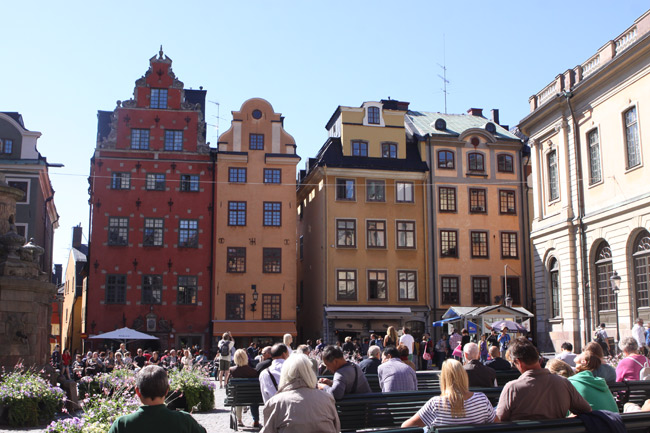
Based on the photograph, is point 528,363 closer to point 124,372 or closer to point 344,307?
point 124,372

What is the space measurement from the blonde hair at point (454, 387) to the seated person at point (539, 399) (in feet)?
1.52

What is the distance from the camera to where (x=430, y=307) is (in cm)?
4412

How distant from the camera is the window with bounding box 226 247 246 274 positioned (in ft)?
139

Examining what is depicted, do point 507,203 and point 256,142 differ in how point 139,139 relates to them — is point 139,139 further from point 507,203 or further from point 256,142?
point 507,203

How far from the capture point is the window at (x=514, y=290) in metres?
45.6

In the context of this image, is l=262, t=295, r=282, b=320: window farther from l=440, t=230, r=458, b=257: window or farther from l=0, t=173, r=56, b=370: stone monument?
l=0, t=173, r=56, b=370: stone monument

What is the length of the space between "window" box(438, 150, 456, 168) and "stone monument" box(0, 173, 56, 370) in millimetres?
30943

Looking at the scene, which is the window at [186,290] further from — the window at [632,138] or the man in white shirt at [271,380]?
the man in white shirt at [271,380]

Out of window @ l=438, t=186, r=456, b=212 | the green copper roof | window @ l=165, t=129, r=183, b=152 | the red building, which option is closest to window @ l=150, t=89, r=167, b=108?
the red building

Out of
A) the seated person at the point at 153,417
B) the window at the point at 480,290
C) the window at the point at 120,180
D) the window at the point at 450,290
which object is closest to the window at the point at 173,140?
the window at the point at 120,180

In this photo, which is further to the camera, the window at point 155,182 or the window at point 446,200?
the window at point 446,200

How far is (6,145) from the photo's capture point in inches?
1758

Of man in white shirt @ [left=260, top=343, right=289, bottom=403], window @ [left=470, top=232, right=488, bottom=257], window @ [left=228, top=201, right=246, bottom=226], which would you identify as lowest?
man in white shirt @ [left=260, top=343, right=289, bottom=403]

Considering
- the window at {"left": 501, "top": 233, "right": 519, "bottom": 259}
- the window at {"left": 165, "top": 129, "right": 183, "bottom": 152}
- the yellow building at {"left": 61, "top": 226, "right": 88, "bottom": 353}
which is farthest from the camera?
the yellow building at {"left": 61, "top": 226, "right": 88, "bottom": 353}
